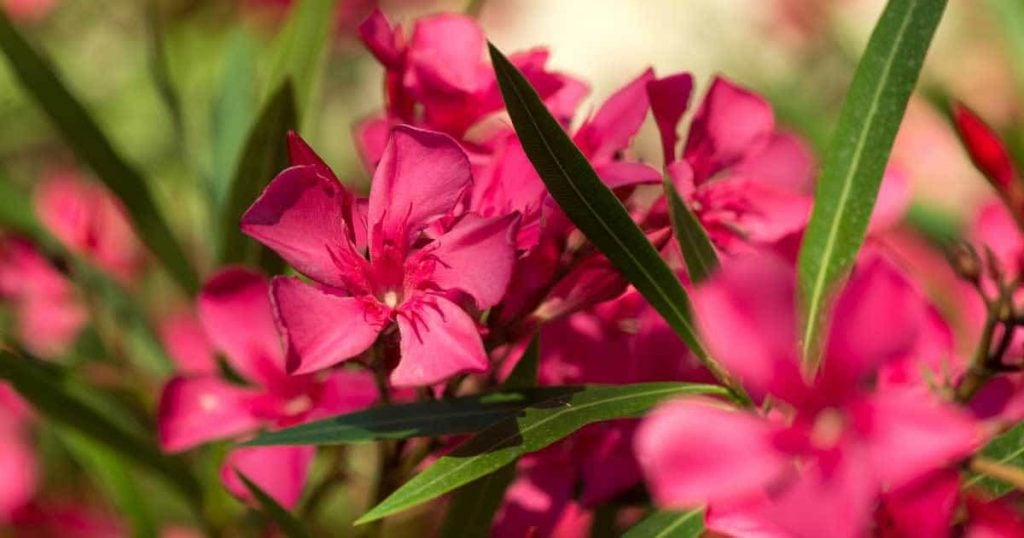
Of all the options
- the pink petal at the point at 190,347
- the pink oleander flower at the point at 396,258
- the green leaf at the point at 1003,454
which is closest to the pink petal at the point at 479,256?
the pink oleander flower at the point at 396,258

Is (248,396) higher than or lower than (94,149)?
lower

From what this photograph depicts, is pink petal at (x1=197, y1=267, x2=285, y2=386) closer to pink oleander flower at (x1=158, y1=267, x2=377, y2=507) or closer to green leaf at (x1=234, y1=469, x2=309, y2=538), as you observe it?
pink oleander flower at (x1=158, y1=267, x2=377, y2=507)

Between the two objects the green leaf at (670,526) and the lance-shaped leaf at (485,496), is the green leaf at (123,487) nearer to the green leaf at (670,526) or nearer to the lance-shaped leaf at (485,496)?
the lance-shaped leaf at (485,496)

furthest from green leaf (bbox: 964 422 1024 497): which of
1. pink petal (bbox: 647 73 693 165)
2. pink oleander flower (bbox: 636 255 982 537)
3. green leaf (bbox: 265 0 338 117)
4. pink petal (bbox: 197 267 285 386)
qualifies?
green leaf (bbox: 265 0 338 117)

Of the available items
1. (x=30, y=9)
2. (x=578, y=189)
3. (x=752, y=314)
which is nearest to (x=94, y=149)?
(x=578, y=189)

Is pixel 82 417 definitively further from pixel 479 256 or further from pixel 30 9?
pixel 30 9
